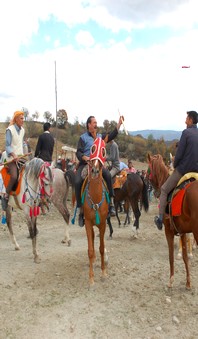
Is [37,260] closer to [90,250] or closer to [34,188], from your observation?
[34,188]

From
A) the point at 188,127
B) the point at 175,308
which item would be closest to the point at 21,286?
the point at 175,308

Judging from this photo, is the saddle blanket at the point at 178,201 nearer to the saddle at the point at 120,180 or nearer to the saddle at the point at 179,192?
the saddle at the point at 179,192

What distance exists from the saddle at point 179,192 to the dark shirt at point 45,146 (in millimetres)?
4523

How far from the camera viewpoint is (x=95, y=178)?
5.43m

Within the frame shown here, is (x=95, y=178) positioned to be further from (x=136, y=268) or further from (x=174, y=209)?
(x=136, y=268)

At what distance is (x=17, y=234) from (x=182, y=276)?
5240 mm

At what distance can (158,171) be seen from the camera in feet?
22.8

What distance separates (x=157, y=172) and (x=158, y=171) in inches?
1.4

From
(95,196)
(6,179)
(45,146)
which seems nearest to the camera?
(95,196)

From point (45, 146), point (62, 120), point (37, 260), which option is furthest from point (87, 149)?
point (62, 120)

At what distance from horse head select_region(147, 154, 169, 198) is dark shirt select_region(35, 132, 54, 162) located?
2936 millimetres

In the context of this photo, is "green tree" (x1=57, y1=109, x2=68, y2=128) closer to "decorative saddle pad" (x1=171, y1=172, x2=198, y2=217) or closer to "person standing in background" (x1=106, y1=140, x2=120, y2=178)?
"person standing in background" (x1=106, y1=140, x2=120, y2=178)

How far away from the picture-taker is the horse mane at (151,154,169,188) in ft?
22.7

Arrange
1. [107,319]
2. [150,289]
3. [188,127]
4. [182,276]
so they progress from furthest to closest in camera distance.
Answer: [182,276]
[150,289]
[188,127]
[107,319]
